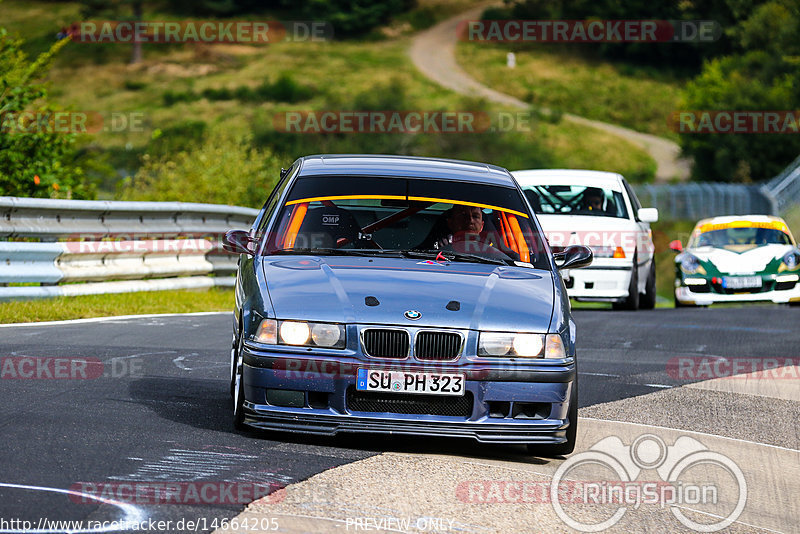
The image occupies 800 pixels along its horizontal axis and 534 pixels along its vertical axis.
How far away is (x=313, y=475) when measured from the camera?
591 centimetres

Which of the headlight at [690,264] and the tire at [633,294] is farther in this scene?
the headlight at [690,264]

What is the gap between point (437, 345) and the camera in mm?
6484

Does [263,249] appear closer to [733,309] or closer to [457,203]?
[457,203]

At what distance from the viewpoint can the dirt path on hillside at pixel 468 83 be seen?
275ft

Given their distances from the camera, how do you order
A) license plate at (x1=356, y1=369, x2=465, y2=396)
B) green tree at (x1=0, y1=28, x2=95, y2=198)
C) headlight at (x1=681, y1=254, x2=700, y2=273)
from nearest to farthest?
license plate at (x1=356, y1=369, x2=465, y2=396) → green tree at (x1=0, y1=28, x2=95, y2=198) → headlight at (x1=681, y1=254, x2=700, y2=273)

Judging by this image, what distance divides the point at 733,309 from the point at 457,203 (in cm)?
1143

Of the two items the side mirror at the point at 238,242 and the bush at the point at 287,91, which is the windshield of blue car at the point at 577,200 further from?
the bush at the point at 287,91

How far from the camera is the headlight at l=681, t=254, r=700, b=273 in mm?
19297

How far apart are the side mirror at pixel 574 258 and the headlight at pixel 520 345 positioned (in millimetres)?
1191

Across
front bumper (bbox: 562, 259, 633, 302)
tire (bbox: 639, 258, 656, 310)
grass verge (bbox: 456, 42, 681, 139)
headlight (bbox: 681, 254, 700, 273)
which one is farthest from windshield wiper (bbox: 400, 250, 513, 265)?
grass verge (bbox: 456, 42, 681, 139)

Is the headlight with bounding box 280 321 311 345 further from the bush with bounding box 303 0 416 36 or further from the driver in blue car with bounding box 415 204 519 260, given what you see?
the bush with bounding box 303 0 416 36

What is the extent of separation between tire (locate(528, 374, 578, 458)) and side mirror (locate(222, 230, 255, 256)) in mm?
2073

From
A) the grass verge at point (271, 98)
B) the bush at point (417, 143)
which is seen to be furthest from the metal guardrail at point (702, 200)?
the bush at point (417, 143)

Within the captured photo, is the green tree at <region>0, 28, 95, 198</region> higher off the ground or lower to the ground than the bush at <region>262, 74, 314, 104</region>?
lower
